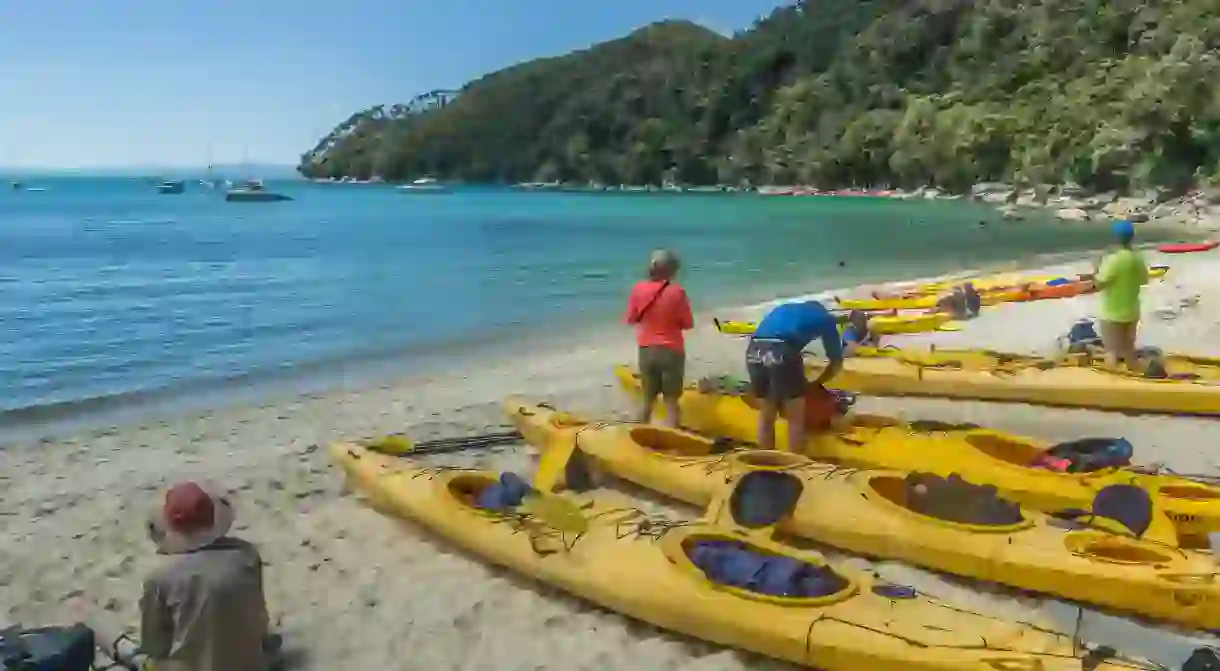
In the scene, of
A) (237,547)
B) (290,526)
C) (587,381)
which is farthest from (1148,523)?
(587,381)

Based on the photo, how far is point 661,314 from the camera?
Result: 329 inches

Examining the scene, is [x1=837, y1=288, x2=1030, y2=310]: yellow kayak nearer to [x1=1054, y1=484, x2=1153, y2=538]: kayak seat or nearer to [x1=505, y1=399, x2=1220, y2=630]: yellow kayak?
[x1=505, y1=399, x2=1220, y2=630]: yellow kayak

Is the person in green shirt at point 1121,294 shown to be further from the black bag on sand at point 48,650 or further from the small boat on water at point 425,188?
the small boat on water at point 425,188

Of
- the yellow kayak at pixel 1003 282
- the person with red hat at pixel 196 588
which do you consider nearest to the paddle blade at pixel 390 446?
the person with red hat at pixel 196 588

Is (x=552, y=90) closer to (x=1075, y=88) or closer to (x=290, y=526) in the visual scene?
(x=1075, y=88)

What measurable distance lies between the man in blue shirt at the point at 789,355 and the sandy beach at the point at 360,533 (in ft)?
3.43

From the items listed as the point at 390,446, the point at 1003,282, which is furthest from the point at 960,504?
the point at 1003,282

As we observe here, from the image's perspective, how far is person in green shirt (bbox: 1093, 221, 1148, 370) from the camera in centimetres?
1020

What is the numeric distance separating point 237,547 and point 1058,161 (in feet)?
241

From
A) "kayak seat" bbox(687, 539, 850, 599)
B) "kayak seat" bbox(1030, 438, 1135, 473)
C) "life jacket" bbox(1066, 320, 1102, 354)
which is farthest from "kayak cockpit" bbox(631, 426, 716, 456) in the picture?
"life jacket" bbox(1066, 320, 1102, 354)

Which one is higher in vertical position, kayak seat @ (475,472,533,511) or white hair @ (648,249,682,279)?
white hair @ (648,249,682,279)

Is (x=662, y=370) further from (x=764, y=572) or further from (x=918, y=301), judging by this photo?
(x=918, y=301)

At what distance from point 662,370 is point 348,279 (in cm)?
2301

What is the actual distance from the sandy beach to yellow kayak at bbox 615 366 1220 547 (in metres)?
1.12
